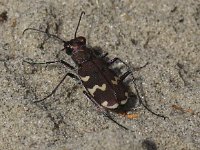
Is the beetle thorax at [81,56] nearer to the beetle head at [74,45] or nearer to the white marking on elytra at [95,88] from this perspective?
the beetle head at [74,45]

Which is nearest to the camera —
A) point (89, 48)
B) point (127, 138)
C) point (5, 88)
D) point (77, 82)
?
point (127, 138)

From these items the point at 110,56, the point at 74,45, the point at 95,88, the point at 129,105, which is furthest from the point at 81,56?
the point at 129,105

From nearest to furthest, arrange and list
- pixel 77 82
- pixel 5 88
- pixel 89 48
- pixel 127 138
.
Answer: pixel 127 138 < pixel 5 88 < pixel 77 82 < pixel 89 48

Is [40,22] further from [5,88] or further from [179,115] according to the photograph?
[179,115]

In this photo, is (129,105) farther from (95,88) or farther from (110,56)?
(110,56)

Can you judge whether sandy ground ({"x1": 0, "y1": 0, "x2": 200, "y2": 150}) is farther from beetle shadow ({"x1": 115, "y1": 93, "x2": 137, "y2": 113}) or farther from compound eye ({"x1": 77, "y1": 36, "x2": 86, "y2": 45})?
compound eye ({"x1": 77, "y1": 36, "x2": 86, "y2": 45})

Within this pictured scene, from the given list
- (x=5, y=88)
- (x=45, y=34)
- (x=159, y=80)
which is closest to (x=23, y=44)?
(x=45, y=34)

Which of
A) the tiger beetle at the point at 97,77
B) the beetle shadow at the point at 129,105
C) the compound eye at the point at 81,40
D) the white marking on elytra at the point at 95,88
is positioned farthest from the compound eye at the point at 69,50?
the beetle shadow at the point at 129,105
